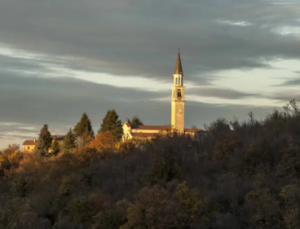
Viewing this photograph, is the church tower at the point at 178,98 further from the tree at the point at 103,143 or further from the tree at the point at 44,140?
the tree at the point at 103,143

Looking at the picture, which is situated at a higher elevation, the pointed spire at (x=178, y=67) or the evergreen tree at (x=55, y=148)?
the pointed spire at (x=178, y=67)

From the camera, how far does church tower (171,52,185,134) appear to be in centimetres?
9469

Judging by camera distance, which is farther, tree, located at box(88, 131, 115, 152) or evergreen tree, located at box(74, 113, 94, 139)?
evergreen tree, located at box(74, 113, 94, 139)

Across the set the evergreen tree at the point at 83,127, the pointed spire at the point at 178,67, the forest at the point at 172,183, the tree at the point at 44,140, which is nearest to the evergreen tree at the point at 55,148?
the tree at the point at 44,140

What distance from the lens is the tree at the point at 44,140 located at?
69.1m

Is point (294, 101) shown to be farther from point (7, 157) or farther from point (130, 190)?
point (7, 157)

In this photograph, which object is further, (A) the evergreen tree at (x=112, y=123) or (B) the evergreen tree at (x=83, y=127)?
(B) the evergreen tree at (x=83, y=127)

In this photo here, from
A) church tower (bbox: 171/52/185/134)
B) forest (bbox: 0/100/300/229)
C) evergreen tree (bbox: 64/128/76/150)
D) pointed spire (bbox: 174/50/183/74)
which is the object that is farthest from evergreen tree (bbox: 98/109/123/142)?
pointed spire (bbox: 174/50/183/74)

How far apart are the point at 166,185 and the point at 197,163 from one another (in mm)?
5065

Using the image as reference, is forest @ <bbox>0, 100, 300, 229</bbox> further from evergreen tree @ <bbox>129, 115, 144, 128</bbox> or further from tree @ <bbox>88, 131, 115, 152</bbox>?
evergreen tree @ <bbox>129, 115, 144, 128</bbox>

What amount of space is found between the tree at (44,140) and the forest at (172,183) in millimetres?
9599

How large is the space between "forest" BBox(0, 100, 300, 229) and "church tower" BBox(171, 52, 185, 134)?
35782 mm

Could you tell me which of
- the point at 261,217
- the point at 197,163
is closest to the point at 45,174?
the point at 197,163

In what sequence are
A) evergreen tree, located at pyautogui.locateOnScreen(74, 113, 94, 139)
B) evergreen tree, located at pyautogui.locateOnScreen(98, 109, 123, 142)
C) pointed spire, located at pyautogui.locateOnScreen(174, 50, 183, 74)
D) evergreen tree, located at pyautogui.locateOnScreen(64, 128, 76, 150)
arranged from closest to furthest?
evergreen tree, located at pyautogui.locateOnScreen(64, 128, 76, 150) < evergreen tree, located at pyautogui.locateOnScreen(98, 109, 123, 142) < evergreen tree, located at pyautogui.locateOnScreen(74, 113, 94, 139) < pointed spire, located at pyautogui.locateOnScreen(174, 50, 183, 74)
